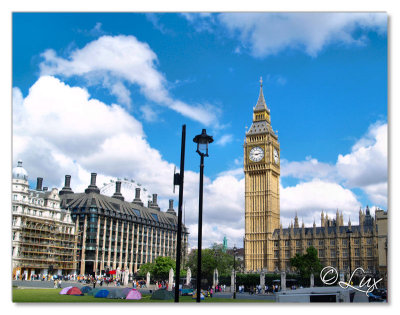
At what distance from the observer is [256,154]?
331ft

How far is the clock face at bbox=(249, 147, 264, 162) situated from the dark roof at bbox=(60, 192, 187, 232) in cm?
2747

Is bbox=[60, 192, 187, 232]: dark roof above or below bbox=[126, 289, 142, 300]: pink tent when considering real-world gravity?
above

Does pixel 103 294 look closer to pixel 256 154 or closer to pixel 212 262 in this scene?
pixel 212 262

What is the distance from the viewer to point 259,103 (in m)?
107

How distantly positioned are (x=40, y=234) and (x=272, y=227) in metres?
54.4

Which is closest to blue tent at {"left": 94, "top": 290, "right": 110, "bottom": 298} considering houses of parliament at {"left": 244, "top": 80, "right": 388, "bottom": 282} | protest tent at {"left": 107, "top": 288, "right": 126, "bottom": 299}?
protest tent at {"left": 107, "top": 288, "right": 126, "bottom": 299}

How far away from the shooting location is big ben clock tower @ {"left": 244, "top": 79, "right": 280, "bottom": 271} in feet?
324

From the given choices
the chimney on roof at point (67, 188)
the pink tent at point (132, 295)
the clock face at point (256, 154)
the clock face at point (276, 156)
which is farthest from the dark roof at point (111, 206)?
the pink tent at point (132, 295)

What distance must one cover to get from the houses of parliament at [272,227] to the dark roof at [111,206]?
2263cm

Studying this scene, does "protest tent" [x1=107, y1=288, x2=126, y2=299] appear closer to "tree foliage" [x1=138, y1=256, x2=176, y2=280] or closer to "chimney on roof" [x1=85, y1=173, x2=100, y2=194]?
"tree foliage" [x1=138, y1=256, x2=176, y2=280]

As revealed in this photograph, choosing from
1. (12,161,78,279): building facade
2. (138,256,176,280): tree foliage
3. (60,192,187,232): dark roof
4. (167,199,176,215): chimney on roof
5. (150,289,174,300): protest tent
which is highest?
(167,199,176,215): chimney on roof
